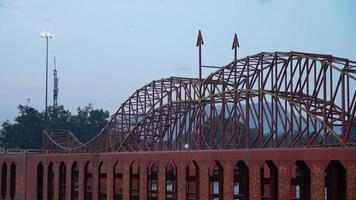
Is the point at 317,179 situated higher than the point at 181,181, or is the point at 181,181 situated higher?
the point at 317,179

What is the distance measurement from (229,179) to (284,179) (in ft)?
17.6

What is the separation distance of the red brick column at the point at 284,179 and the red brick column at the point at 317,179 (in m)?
1.72

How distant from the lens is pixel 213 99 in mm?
50844

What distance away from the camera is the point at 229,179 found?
3984cm

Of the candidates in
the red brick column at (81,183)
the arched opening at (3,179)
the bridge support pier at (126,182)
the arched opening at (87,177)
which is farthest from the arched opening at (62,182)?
the arched opening at (3,179)

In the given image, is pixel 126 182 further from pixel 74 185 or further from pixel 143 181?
pixel 74 185

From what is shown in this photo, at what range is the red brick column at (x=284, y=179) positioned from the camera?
34.9 meters

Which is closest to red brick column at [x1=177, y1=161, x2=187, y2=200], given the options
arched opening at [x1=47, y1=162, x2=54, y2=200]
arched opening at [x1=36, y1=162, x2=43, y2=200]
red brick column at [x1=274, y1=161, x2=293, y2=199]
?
red brick column at [x1=274, y1=161, x2=293, y2=199]

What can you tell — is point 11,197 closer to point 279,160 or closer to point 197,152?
point 197,152

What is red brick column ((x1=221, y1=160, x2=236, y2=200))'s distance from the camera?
3972 cm

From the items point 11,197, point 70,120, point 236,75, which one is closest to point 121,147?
point 11,197

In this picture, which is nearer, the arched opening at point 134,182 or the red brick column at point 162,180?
the red brick column at point 162,180

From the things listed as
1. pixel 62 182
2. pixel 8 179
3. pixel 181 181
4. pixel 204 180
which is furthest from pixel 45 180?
pixel 204 180

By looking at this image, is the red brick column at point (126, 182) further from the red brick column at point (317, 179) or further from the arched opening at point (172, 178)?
the red brick column at point (317, 179)
